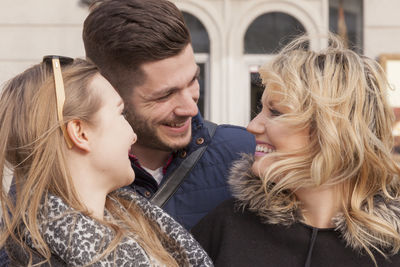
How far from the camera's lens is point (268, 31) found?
6.40 metres

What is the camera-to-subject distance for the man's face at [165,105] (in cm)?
256

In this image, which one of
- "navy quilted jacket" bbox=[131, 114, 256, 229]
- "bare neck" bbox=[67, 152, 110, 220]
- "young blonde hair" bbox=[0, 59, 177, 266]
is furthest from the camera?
"navy quilted jacket" bbox=[131, 114, 256, 229]

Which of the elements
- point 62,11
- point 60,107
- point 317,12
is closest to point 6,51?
point 62,11

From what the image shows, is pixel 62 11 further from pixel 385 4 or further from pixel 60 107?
pixel 60 107

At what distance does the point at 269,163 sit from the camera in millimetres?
2148

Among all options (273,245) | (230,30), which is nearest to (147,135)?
(273,245)

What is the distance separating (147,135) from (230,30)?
13.1ft

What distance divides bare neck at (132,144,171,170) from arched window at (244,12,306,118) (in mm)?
3802

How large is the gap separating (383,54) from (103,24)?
4.32 meters

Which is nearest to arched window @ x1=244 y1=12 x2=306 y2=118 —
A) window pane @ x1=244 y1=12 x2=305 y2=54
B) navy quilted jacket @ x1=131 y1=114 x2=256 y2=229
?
window pane @ x1=244 y1=12 x2=305 y2=54

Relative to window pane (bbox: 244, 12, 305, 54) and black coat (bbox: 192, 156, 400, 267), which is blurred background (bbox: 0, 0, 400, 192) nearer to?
window pane (bbox: 244, 12, 305, 54)

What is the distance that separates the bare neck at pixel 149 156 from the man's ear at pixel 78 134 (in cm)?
70

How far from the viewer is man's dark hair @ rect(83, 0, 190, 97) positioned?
102 inches

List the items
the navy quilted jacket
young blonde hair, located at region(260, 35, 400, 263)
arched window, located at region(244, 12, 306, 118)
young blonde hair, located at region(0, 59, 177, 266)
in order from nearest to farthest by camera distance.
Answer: young blonde hair, located at region(0, 59, 177, 266), young blonde hair, located at region(260, 35, 400, 263), the navy quilted jacket, arched window, located at region(244, 12, 306, 118)
